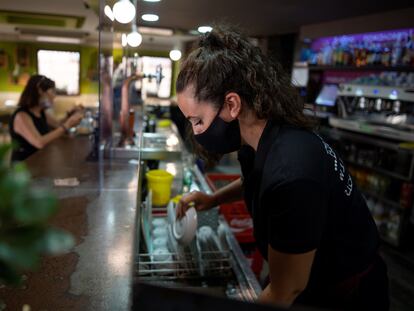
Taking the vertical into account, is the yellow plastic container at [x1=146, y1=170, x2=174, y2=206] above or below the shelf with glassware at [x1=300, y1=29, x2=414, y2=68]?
below

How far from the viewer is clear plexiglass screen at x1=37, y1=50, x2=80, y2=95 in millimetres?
11464

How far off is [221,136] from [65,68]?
12.6m

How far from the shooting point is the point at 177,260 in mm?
1680

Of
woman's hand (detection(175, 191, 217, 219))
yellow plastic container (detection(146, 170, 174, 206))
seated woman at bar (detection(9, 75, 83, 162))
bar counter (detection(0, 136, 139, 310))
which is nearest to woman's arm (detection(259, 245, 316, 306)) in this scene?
bar counter (detection(0, 136, 139, 310))

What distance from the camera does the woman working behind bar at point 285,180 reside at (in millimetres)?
916

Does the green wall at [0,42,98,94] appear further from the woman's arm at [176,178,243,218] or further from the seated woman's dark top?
the woman's arm at [176,178,243,218]

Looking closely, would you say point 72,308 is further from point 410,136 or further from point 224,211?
point 410,136

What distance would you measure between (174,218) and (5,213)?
1.43 metres

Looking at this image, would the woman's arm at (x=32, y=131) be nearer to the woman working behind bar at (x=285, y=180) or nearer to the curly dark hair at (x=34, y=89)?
the curly dark hair at (x=34, y=89)

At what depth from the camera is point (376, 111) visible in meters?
5.02

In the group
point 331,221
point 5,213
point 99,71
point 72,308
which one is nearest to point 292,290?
point 331,221

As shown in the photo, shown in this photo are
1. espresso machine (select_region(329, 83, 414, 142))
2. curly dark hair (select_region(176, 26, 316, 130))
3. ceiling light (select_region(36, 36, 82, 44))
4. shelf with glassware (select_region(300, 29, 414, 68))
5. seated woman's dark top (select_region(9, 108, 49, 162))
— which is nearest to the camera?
curly dark hair (select_region(176, 26, 316, 130))

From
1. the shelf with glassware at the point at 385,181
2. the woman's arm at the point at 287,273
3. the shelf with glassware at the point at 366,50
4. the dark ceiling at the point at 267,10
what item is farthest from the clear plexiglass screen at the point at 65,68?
the woman's arm at the point at 287,273

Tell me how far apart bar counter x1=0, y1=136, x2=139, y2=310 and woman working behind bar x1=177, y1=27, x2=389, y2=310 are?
0.44m
